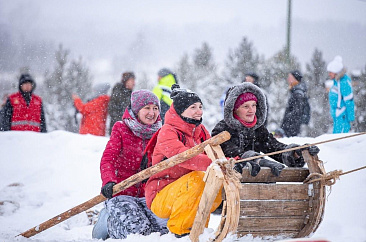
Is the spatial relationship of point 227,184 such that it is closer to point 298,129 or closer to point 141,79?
point 298,129

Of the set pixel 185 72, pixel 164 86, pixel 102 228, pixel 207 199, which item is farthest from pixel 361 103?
pixel 207 199

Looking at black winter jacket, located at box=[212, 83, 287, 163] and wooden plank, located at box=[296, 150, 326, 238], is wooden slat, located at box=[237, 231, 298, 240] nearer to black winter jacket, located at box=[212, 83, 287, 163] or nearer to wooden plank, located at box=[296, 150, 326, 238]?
wooden plank, located at box=[296, 150, 326, 238]

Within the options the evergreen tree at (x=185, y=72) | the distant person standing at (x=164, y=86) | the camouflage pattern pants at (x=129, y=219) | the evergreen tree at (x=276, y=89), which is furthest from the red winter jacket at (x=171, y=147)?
the evergreen tree at (x=185, y=72)

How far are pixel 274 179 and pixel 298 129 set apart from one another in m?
4.87

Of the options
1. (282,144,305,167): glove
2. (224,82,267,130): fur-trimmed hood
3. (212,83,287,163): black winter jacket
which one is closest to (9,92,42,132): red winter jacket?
(212,83,287,163): black winter jacket

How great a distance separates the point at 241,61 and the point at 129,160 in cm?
2974

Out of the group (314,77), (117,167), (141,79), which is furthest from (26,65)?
(117,167)

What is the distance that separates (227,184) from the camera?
→ 2.71m

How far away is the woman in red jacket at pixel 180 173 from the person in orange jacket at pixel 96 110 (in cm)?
448

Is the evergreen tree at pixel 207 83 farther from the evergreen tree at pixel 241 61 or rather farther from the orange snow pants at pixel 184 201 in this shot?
the orange snow pants at pixel 184 201

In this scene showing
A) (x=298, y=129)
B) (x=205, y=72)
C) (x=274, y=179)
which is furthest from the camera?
(x=205, y=72)

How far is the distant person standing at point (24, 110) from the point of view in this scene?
7.97m

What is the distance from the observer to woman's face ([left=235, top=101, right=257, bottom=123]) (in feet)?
12.0

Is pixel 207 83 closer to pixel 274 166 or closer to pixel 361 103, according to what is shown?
pixel 361 103
